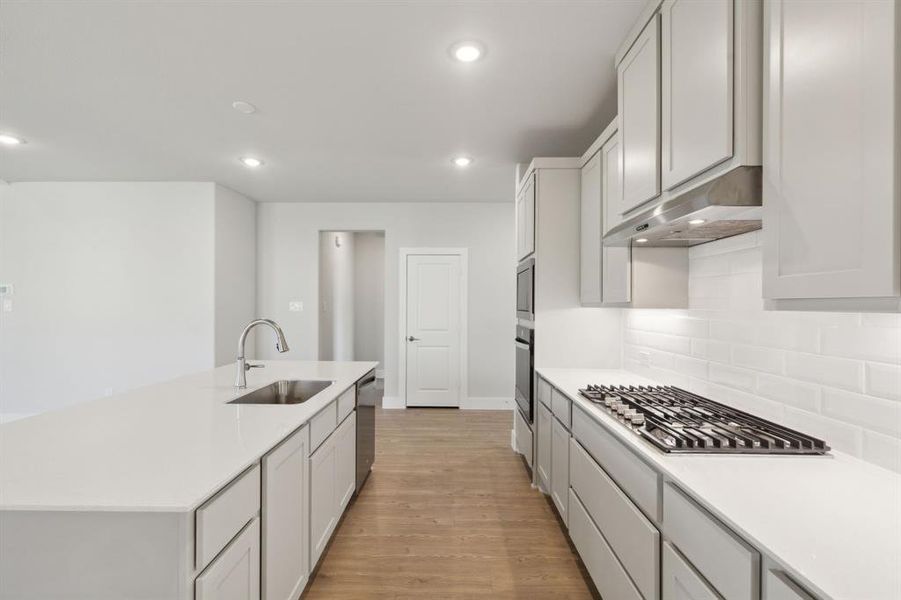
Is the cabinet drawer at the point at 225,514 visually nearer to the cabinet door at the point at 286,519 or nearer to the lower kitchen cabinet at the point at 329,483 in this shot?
the cabinet door at the point at 286,519

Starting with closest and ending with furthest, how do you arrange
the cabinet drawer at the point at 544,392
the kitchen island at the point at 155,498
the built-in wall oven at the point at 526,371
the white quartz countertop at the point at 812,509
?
the white quartz countertop at the point at 812,509 < the kitchen island at the point at 155,498 < the cabinet drawer at the point at 544,392 < the built-in wall oven at the point at 526,371

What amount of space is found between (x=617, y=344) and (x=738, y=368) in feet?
3.91

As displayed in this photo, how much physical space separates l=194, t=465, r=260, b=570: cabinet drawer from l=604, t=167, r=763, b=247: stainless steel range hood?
1.67 meters

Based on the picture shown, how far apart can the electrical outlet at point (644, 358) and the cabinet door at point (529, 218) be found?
103 cm

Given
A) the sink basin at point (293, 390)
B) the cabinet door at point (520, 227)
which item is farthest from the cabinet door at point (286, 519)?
the cabinet door at point (520, 227)

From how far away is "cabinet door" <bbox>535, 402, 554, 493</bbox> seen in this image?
262 cm

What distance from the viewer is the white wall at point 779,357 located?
1200 mm

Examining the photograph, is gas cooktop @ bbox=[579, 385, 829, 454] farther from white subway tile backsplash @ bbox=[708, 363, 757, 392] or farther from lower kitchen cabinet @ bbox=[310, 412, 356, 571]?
lower kitchen cabinet @ bbox=[310, 412, 356, 571]

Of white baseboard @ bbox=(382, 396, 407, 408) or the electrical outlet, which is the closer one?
the electrical outlet

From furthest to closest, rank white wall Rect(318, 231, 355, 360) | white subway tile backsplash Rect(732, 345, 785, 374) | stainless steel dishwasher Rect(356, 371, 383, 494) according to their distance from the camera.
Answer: white wall Rect(318, 231, 355, 360), stainless steel dishwasher Rect(356, 371, 383, 494), white subway tile backsplash Rect(732, 345, 785, 374)

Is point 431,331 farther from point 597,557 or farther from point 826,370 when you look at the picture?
point 826,370

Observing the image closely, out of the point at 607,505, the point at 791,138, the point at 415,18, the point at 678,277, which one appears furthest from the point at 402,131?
the point at 607,505

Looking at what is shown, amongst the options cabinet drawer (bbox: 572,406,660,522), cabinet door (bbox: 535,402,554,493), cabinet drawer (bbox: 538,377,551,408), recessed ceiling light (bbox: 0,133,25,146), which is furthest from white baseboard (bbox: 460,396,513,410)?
recessed ceiling light (bbox: 0,133,25,146)

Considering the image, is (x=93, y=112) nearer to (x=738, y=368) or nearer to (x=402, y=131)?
(x=402, y=131)
